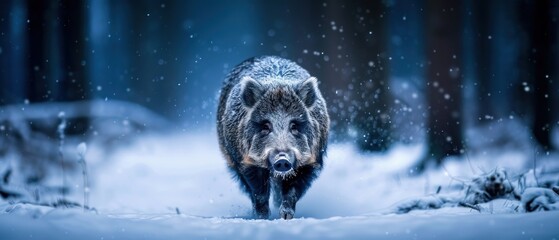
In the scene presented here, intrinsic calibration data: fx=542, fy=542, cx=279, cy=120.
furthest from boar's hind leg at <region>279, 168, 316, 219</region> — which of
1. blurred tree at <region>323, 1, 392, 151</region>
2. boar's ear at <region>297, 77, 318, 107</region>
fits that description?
blurred tree at <region>323, 1, 392, 151</region>

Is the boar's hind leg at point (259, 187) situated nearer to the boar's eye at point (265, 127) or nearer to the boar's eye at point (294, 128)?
the boar's eye at point (265, 127)

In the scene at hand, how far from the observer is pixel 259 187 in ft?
17.8

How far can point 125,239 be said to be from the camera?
356 cm

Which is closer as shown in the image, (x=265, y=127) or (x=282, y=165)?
(x=282, y=165)

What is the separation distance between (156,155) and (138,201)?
15.0 feet

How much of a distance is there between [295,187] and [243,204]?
141 cm

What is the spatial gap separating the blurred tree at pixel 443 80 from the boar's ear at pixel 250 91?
9.45 feet

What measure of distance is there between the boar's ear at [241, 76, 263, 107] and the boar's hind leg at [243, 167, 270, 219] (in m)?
0.67

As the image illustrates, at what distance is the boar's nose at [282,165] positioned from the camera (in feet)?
14.5

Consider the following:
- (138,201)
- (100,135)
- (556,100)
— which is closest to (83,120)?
(100,135)

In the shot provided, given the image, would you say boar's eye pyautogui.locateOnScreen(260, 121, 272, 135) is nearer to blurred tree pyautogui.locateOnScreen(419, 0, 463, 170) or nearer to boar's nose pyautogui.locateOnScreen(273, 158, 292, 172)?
boar's nose pyautogui.locateOnScreen(273, 158, 292, 172)

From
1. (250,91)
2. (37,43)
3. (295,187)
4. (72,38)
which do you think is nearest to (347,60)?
(250,91)

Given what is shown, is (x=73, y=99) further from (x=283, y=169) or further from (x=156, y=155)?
(x=283, y=169)

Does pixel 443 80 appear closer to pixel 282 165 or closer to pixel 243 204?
pixel 243 204
